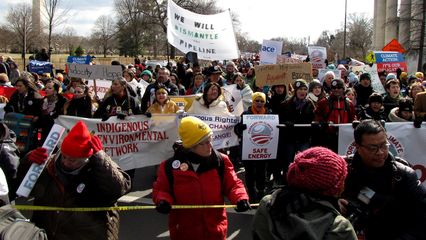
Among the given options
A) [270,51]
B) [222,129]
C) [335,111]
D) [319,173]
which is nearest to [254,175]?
[222,129]

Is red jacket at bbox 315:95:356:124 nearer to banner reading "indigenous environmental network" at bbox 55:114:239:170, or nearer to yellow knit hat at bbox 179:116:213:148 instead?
banner reading "indigenous environmental network" at bbox 55:114:239:170

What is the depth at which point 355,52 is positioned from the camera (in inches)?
3088

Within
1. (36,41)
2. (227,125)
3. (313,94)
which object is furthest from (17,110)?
(36,41)

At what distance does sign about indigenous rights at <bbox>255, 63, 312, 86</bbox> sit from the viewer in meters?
9.04

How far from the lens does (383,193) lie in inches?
119

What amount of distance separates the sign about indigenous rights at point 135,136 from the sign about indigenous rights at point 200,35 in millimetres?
4015

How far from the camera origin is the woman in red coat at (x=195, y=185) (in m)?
3.65

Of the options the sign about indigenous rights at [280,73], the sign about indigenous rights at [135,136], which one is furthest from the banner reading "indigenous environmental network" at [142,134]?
the sign about indigenous rights at [280,73]

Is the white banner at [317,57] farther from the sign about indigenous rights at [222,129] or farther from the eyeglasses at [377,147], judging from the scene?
the eyeglasses at [377,147]

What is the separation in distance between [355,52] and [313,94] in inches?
2903

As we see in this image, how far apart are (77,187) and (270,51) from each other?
398 inches

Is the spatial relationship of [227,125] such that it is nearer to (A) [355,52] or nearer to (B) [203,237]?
(B) [203,237]

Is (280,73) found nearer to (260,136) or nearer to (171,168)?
(260,136)

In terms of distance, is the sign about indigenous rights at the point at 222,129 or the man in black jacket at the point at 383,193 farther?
the sign about indigenous rights at the point at 222,129
